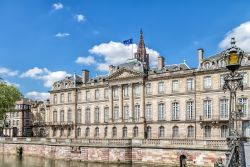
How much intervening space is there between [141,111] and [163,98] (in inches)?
164

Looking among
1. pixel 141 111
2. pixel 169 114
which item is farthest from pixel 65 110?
pixel 169 114

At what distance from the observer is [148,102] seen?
52312mm

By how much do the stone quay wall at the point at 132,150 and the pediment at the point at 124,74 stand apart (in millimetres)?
14669

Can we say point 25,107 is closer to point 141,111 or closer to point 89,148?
point 141,111

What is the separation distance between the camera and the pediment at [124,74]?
5302 centimetres

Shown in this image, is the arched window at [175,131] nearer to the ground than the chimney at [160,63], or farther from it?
nearer to the ground

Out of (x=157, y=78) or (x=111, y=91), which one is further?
(x=111, y=91)

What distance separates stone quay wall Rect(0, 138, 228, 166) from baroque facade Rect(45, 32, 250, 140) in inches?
435

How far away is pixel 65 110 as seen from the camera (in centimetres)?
6331

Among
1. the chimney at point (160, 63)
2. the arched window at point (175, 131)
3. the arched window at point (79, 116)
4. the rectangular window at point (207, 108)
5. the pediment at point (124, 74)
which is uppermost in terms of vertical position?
the chimney at point (160, 63)

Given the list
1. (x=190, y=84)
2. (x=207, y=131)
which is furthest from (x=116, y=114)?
(x=207, y=131)

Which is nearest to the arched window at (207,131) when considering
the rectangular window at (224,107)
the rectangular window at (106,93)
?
the rectangular window at (224,107)

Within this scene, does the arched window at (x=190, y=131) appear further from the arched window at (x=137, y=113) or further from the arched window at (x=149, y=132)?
the arched window at (x=137, y=113)

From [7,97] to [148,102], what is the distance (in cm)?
2450
